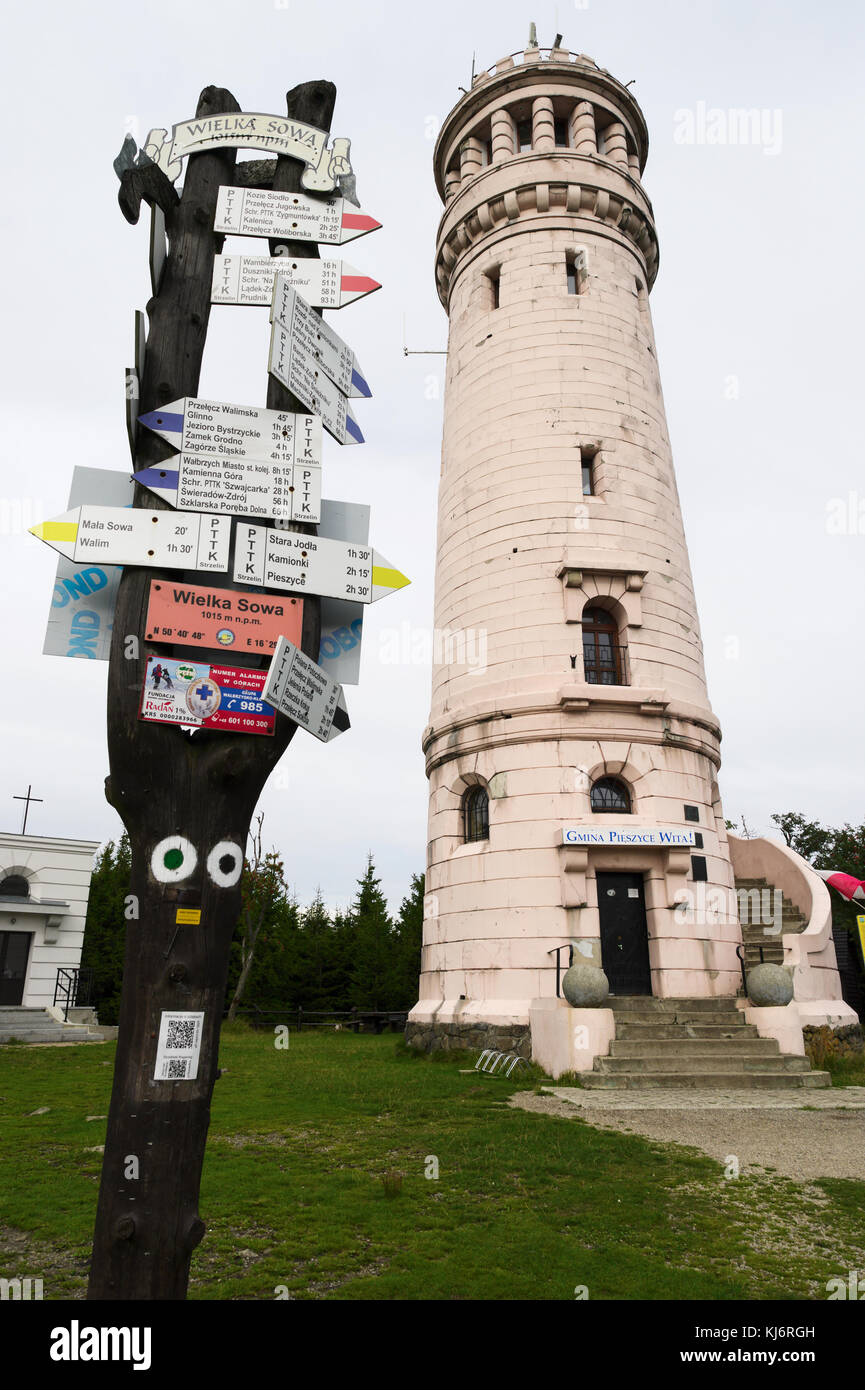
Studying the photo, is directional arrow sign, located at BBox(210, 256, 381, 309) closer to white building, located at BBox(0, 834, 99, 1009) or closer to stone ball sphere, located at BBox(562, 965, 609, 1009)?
Answer: stone ball sphere, located at BBox(562, 965, 609, 1009)

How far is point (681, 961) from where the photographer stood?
52.7 feet

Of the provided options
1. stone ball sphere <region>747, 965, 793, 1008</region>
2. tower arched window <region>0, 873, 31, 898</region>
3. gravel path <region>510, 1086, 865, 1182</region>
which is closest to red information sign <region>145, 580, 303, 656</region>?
gravel path <region>510, 1086, 865, 1182</region>

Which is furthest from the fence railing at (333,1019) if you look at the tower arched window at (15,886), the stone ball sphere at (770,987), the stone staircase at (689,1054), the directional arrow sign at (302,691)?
the directional arrow sign at (302,691)

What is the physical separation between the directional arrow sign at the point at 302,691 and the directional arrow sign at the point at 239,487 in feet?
2.92

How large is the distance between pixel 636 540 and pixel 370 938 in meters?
22.5

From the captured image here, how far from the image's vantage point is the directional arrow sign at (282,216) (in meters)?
5.09

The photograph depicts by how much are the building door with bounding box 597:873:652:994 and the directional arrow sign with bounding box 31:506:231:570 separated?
1359cm

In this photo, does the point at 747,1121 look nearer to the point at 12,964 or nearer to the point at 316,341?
the point at 316,341

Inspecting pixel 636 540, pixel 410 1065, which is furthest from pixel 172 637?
pixel 636 540

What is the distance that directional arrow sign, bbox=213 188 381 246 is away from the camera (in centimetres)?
509

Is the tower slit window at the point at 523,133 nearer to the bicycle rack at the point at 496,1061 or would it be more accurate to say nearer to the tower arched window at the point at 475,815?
the tower arched window at the point at 475,815

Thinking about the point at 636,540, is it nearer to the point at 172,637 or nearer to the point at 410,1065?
the point at 410,1065

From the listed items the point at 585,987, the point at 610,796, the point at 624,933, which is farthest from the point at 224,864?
the point at 610,796
